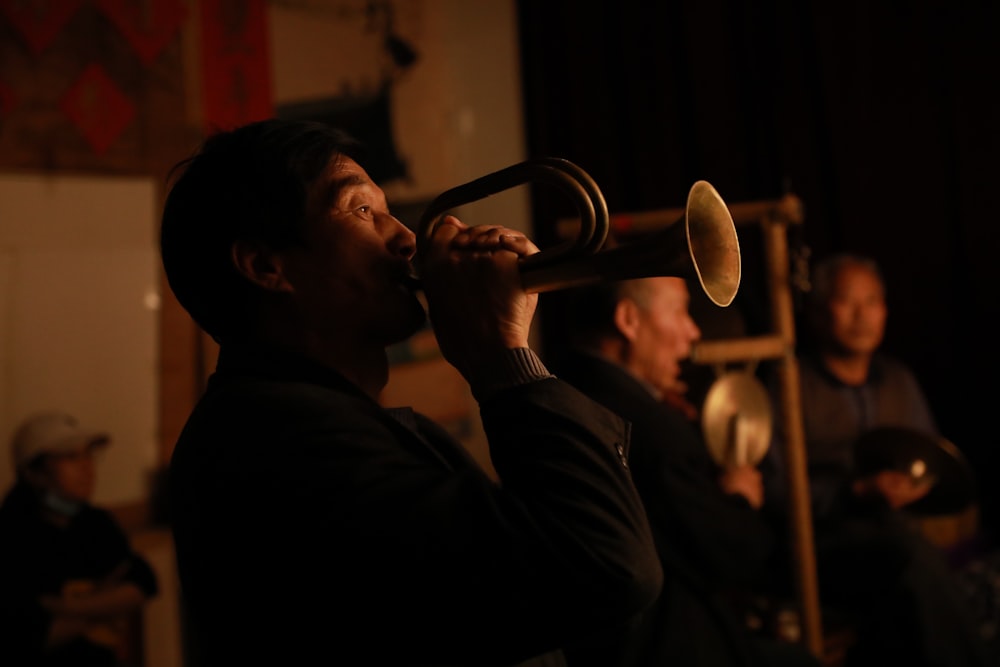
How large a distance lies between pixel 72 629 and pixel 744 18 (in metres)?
3.18

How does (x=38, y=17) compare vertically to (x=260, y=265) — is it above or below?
above

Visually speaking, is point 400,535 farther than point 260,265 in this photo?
No

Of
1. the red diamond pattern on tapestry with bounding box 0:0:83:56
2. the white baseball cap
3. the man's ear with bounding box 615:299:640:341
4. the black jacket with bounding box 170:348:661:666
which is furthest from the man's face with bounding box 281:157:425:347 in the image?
the red diamond pattern on tapestry with bounding box 0:0:83:56

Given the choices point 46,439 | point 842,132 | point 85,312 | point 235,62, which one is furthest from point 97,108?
point 842,132

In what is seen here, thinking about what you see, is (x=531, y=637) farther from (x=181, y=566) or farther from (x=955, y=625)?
(x=955, y=625)

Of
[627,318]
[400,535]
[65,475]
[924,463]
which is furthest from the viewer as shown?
[924,463]

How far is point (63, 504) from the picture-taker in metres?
2.14

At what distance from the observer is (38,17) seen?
8.09 feet

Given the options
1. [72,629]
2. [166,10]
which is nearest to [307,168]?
[72,629]

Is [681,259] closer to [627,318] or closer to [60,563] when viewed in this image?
[627,318]

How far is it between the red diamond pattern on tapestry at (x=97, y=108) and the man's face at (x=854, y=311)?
2.48 metres

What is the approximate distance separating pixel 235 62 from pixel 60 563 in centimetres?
175

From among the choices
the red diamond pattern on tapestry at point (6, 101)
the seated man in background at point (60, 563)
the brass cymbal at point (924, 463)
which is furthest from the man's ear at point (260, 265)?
the brass cymbal at point (924, 463)

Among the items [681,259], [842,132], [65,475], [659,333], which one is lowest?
[65,475]
